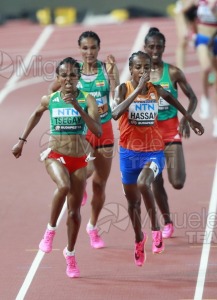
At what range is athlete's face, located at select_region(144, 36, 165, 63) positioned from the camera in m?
12.2

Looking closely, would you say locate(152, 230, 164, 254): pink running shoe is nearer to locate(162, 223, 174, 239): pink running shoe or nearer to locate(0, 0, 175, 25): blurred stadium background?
locate(162, 223, 174, 239): pink running shoe

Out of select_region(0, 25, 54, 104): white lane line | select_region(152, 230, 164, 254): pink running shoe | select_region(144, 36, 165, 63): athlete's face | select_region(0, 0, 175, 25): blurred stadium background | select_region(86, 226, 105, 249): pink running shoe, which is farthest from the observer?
select_region(0, 0, 175, 25): blurred stadium background

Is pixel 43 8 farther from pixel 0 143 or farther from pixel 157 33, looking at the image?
pixel 157 33

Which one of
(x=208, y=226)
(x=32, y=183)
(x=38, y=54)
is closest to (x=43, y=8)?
(x=38, y=54)

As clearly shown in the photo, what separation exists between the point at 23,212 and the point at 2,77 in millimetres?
8270

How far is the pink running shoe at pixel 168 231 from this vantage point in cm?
1270

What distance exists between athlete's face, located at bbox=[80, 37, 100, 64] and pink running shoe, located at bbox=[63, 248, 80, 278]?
1.98 m

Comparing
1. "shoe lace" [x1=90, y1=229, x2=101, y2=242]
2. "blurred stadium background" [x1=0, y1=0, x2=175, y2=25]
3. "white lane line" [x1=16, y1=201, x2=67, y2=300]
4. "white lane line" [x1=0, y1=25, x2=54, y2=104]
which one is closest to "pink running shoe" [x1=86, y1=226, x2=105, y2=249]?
"shoe lace" [x1=90, y1=229, x2=101, y2=242]

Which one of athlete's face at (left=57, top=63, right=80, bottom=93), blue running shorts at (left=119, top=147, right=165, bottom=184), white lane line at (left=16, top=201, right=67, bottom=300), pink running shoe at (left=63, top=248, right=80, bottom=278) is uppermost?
athlete's face at (left=57, top=63, right=80, bottom=93)

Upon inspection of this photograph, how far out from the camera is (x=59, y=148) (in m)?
11.0

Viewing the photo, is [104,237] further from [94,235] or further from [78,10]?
[78,10]

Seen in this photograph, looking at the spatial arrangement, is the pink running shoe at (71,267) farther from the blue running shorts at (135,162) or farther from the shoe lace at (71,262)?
the blue running shorts at (135,162)

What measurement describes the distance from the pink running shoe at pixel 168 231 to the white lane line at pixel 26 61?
802cm

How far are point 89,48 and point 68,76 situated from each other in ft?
4.03
